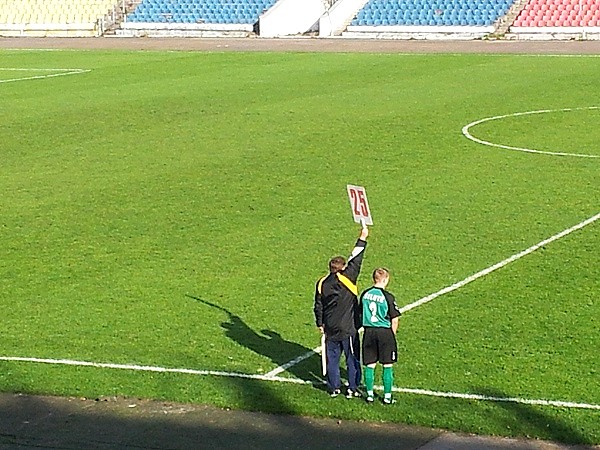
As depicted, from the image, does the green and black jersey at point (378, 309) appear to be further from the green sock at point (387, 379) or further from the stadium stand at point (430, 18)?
the stadium stand at point (430, 18)

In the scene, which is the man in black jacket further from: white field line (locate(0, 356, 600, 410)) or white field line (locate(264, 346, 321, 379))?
white field line (locate(264, 346, 321, 379))

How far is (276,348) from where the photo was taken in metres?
13.8

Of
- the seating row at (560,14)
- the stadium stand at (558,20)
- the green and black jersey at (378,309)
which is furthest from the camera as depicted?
the seating row at (560,14)

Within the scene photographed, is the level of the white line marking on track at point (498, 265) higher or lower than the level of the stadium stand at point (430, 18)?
higher

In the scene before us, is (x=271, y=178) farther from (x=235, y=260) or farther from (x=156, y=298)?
(x=156, y=298)

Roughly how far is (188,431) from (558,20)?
4873cm

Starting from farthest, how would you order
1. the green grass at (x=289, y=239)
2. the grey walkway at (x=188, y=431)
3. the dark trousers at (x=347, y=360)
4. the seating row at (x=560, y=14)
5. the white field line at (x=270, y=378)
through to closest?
the seating row at (x=560, y=14) < the green grass at (x=289, y=239) < the dark trousers at (x=347, y=360) < the white field line at (x=270, y=378) < the grey walkway at (x=188, y=431)

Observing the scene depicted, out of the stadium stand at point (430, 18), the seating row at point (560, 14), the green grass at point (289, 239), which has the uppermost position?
the green grass at point (289, 239)

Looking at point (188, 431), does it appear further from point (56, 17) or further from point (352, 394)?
point (56, 17)

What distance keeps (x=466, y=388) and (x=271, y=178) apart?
1136cm

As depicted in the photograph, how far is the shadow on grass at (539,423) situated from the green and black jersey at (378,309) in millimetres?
1300

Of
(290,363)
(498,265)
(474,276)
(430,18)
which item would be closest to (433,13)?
(430,18)

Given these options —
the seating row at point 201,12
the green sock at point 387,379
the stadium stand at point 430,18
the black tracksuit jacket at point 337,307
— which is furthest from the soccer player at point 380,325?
the seating row at point 201,12

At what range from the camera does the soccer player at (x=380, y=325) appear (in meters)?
11.6
